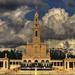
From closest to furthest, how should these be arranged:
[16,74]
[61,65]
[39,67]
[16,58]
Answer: [16,74]
[39,67]
[61,65]
[16,58]

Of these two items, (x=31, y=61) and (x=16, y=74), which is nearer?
(x=16, y=74)

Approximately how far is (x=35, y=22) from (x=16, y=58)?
13.2m

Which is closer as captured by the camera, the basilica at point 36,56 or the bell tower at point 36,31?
the basilica at point 36,56

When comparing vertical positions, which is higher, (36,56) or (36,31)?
(36,31)

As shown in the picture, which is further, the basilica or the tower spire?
the tower spire

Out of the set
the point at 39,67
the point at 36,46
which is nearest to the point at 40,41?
the point at 36,46

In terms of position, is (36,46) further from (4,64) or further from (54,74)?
(54,74)

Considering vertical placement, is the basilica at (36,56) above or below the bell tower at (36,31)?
below

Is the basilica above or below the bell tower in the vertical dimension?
below

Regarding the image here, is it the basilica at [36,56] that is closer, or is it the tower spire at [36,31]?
the basilica at [36,56]

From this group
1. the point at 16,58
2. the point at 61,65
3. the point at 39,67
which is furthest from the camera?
the point at 16,58

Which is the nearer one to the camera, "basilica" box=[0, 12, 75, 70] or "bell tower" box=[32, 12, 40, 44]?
"basilica" box=[0, 12, 75, 70]

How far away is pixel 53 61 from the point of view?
146 meters

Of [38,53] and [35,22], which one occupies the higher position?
[35,22]
